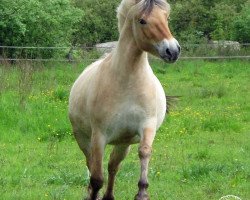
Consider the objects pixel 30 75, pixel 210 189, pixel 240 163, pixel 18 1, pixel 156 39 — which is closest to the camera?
pixel 156 39

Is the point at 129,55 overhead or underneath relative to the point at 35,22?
overhead

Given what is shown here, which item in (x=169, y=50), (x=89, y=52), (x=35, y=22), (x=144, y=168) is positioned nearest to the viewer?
(x=169, y=50)

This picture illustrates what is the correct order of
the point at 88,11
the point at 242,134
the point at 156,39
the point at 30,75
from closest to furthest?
the point at 156,39 < the point at 242,134 < the point at 30,75 < the point at 88,11

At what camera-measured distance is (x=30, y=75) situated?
1573 cm

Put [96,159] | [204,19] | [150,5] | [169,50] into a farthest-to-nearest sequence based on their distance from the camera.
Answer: [204,19] → [96,159] → [150,5] → [169,50]

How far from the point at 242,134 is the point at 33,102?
4.17m

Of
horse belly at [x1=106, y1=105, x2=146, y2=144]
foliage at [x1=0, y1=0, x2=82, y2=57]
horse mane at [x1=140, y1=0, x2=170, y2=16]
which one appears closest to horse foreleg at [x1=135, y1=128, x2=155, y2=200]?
horse belly at [x1=106, y1=105, x2=146, y2=144]

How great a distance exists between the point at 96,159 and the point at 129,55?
3.33 feet

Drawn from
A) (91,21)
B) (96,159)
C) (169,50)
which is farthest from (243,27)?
(169,50)

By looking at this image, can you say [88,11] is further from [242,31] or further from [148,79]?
[148,79]

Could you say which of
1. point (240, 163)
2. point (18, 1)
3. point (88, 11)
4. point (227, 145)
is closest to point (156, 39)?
point (240, 163)

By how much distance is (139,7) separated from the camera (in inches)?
237

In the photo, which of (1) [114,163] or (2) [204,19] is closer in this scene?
(1) [114,163]

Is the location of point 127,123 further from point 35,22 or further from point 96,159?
point 35,22
